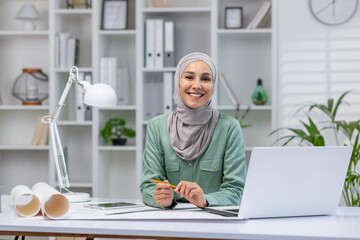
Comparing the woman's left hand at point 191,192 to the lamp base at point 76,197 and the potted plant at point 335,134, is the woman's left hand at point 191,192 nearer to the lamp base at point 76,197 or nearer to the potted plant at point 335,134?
the lamp base at point 76,197

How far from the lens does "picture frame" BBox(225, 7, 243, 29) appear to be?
3773 mm

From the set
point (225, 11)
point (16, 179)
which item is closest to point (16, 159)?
point (16, 179)

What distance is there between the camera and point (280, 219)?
1681mm

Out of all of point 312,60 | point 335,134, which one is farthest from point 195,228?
point 312,60

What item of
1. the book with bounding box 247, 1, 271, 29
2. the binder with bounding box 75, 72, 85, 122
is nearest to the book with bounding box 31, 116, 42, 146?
the binder with bounding box 75, 72, 85, 122

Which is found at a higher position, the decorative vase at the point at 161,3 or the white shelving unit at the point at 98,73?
the decorative vase at the point at 161,3

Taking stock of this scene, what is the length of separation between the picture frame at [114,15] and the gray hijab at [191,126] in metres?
1.80

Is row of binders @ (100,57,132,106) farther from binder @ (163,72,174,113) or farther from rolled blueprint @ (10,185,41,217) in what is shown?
rolled blueprint @ (10,185,41,217)

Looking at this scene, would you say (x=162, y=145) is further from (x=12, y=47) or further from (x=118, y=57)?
(x=12, y=47)

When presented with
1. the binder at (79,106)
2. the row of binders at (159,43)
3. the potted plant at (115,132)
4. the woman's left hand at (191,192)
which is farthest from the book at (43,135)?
the woman's left hand at (191,192)

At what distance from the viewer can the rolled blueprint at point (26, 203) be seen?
5.63ft

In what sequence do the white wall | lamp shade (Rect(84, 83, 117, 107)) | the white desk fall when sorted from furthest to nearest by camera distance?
1. the white wall
2. lamp shade (Rect(84, 83, 117, 107))
3. the white desk

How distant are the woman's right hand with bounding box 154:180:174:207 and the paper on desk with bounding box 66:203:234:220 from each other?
3 centimetres

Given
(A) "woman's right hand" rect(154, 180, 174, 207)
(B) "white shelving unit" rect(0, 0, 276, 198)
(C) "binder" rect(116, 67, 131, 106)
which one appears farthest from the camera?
(C) "binder" rect(116, 67, 131, 106)
